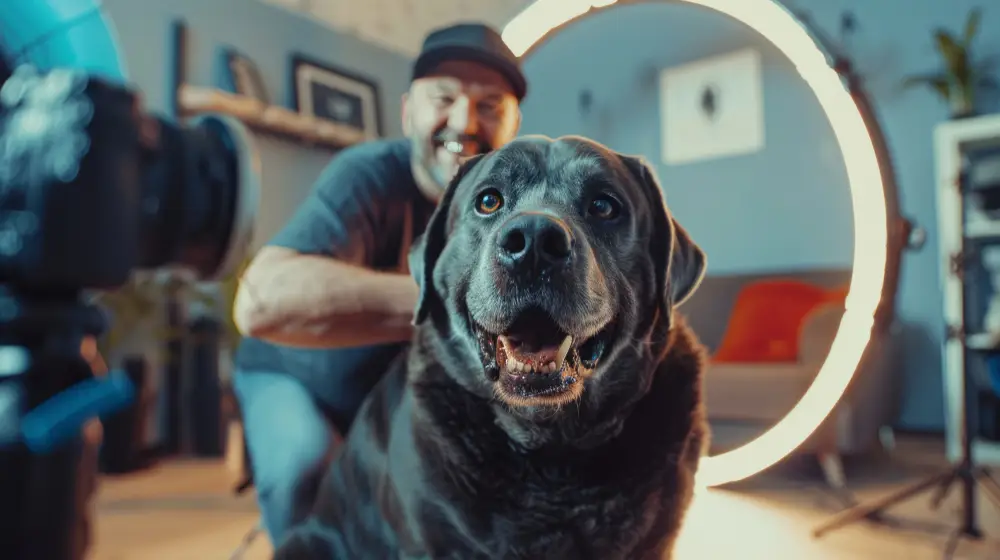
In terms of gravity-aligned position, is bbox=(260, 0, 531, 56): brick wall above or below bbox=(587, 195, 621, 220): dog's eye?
above

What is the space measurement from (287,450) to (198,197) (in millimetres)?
582

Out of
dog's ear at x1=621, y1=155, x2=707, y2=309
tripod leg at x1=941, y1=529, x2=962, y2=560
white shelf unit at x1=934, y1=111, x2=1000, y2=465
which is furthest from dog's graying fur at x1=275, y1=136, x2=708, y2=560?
white shelf unit at x1=934, y1=111, x2=1000, y2=465

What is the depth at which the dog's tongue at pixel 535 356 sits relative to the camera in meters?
0.50

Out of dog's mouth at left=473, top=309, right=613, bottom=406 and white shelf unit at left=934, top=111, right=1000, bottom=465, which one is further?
white shelf unit at left=934, top=111, right=1000, bottom=465

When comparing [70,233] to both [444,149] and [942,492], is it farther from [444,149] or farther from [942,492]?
[942,492]

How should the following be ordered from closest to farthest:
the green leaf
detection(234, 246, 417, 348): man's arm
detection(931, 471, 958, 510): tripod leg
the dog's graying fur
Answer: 1. the dog's graying fur
2. detection(234, 246, 417, 348): man's arm
3. detection(931, 471, 958, 510): tripod leg
4. the green leaf

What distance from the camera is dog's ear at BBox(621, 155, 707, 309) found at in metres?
0.58

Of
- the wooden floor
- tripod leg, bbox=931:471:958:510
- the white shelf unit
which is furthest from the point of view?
the white shelf unit

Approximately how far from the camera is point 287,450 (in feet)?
3.17

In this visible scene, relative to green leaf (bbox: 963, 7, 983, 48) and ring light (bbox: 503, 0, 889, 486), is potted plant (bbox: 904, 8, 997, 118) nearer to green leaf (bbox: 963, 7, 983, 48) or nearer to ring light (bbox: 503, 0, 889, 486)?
green leaf (bbox: 963, 7, 983, 48)

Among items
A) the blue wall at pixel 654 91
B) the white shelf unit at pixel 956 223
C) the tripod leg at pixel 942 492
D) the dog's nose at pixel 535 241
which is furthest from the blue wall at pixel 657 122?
the white shelf unit at pixel 956 223

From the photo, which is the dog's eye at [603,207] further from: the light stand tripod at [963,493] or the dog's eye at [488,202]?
the light stand tripod at [963,493]

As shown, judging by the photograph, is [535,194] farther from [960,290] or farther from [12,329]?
[960,290]

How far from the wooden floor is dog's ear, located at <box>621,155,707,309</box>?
52 cm
